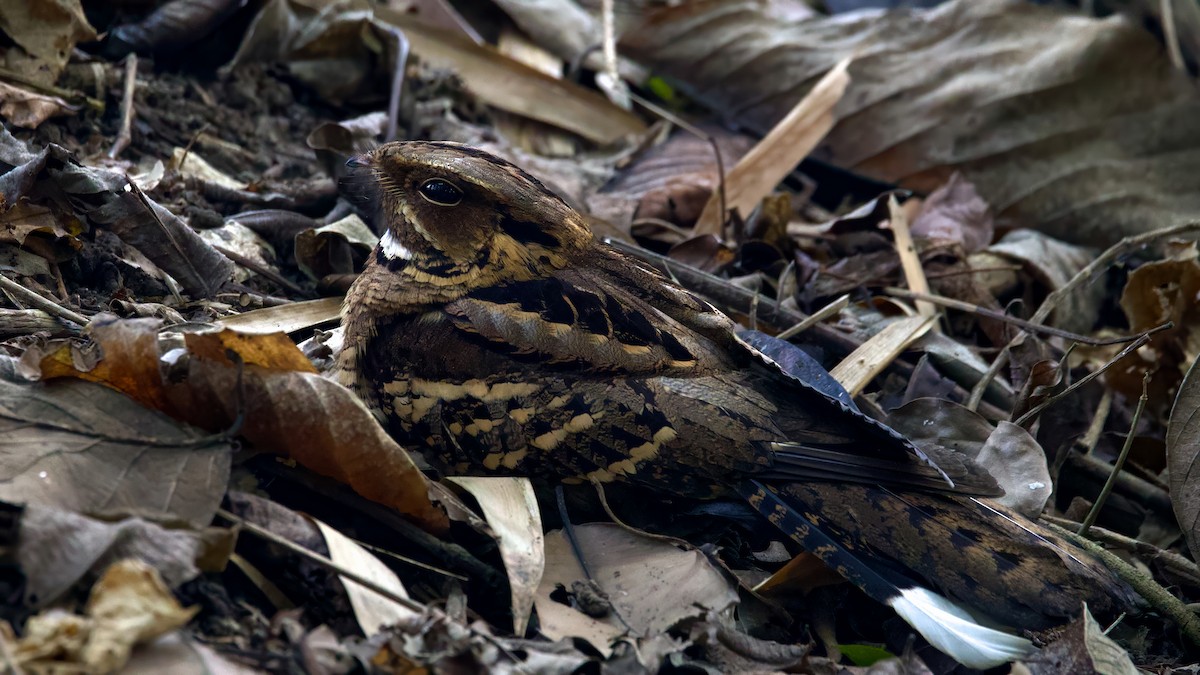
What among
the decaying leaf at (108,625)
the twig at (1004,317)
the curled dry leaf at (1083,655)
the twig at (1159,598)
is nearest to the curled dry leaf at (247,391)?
the decaying leaf at (108,625)

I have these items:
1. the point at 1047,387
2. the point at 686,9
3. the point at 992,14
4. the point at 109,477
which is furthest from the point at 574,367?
the point at 992,14

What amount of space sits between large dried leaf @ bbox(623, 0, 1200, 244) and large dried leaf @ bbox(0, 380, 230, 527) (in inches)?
133

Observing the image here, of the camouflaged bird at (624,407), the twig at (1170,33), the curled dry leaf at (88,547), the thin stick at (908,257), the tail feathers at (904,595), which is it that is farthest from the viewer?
the twig at (1170,33)

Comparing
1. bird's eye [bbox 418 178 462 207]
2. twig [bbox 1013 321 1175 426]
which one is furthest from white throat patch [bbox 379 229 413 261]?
twig [bbox 1013 321 1175 426]

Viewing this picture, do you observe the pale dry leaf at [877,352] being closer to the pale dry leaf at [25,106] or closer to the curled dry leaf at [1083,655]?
the curled dry leaf at [1083,655]

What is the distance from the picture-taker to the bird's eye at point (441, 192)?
2.78 metres

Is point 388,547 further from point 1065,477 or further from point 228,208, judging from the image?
point 1065,477

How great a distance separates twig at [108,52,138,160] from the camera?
3420 mm

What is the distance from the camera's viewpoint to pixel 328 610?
6.87 feet

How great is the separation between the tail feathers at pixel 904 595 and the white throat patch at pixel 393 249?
3.70ft

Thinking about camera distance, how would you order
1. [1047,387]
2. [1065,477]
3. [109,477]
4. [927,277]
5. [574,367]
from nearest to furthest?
[109,477], [574,367], [1047,387], [1065,477], [927,277]

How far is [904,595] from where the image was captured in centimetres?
244

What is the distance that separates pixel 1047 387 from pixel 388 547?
2.00 m

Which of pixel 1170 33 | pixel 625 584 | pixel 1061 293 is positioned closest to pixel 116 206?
pixel 625 584
